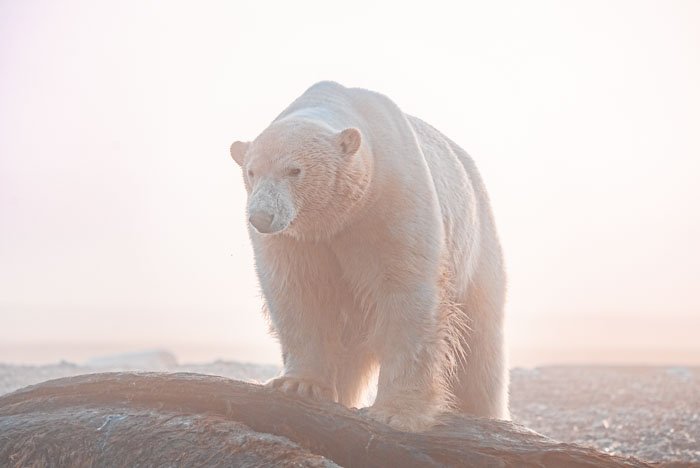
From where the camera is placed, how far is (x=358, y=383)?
7176 mm

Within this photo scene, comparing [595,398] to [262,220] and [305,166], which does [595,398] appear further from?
[262,220]

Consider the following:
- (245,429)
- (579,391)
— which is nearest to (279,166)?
(245,429)

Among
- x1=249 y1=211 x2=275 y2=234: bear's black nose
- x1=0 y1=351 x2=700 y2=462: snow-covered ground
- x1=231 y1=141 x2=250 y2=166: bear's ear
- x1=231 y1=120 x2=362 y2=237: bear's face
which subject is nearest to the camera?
x1=249 y1=211 x2=275 y2=234: bear's black nose

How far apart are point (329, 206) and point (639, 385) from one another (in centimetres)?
1217

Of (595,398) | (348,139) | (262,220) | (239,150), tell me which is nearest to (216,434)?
(262,220)

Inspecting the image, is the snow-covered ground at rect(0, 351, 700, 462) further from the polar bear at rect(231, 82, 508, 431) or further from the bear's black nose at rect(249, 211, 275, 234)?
the bear's black nose at rect(249, 211, 275, 234)

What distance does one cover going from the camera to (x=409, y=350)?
247 inches

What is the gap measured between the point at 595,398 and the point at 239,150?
1004cm

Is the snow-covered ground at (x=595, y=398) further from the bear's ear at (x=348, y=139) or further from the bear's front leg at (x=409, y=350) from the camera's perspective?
the bear's ear at (x=348, y=139)

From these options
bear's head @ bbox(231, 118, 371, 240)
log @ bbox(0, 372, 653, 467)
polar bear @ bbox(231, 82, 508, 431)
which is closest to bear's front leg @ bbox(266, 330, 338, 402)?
polar bear @ bbox(231, 82, 508, 431)

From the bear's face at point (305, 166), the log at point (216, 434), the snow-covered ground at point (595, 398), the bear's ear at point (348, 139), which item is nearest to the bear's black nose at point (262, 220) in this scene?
the bear's face at point (305, 166)

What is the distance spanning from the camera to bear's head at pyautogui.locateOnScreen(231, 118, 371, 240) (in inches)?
240

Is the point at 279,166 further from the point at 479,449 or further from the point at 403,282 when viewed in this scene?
the point at 479,449

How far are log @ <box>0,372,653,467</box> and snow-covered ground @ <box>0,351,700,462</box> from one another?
4.39 m
